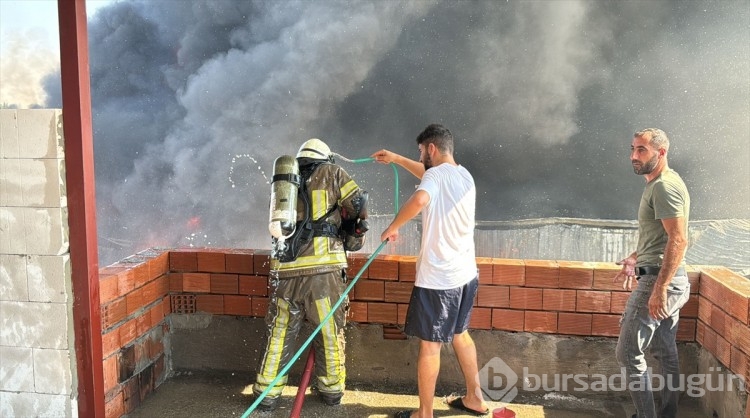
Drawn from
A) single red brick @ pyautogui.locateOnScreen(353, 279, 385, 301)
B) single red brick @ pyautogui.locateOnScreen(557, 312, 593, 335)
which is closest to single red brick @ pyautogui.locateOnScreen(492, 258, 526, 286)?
single red brick @ pyautogui.locateOnScreen(557, 312, 593, 335)

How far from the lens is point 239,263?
363 centimetres

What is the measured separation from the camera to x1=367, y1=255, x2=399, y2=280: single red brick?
347cm

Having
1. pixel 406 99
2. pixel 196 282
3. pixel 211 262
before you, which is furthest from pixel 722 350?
pixel 406 99

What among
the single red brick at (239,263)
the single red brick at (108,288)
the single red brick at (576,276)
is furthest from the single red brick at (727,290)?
the single red brick at (108,288)

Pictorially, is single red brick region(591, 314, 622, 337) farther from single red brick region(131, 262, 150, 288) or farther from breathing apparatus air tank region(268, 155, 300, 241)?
single red brick region(131, 262, 150, 288)

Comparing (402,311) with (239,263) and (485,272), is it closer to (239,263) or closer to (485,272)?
(485,272)

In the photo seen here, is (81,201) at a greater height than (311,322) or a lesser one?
greater

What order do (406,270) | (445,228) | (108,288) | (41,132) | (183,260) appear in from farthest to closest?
1. (183,260)
2. (406,270)
3. (108,288)
4. (445,228)
5. (41,132)

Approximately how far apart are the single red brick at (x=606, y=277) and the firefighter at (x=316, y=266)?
4.70ft

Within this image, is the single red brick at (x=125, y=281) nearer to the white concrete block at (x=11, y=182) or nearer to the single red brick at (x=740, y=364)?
the white concrete block at (x=11, y=182)

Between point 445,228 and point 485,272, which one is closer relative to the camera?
point 445,228

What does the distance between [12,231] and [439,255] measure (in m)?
2.08

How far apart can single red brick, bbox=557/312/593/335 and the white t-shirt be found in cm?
94

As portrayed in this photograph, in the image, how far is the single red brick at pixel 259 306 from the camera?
364 centimetres
